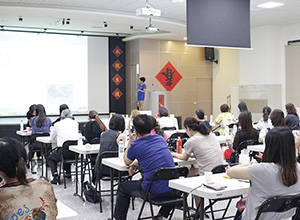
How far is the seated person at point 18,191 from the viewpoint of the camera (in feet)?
6.91

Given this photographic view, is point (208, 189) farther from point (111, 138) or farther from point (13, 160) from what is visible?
point (111, 138)

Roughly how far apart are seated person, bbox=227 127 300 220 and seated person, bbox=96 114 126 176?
255cm

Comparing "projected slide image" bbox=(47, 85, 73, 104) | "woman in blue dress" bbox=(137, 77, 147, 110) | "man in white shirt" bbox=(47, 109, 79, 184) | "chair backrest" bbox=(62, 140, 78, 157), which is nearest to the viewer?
"chair backrest" bbox=(62, 140, 78, 157)

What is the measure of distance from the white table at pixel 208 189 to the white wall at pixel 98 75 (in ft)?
37.6

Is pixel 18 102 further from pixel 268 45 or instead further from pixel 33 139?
pixel 268 45

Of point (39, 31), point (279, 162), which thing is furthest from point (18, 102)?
point (279, 162)

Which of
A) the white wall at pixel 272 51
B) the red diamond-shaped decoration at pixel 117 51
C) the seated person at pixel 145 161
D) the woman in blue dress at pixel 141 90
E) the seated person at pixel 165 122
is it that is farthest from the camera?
the red diamond-shaped decoration at pixel 117 51

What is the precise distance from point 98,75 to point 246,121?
9.47m

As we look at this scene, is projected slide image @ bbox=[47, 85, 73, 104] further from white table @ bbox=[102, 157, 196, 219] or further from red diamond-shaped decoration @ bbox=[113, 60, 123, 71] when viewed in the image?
white table @ bbox=[102, 157, 196, 219]

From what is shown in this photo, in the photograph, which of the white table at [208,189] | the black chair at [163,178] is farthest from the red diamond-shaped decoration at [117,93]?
the white table at [208,189]

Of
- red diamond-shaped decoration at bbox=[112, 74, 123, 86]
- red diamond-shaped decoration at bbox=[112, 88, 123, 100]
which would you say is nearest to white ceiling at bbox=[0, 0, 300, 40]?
red diamond-shaped decoration at bbox=[112, 74, 123, 86]

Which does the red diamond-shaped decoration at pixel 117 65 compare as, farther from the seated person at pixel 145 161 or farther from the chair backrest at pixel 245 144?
the seated person at pixel 145 161

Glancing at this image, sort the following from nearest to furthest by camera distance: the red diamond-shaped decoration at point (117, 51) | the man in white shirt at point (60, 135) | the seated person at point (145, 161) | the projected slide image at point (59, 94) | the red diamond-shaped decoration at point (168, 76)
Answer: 1. the seated person at point (145, 161)
2. the man in white shirt at point (60, 135)
3. the projected slide image at point (59, 94)
4. the red diamond-shaped decoration at point (168, 76)
5. the red diamond-shaped decoration at point (117, 51)

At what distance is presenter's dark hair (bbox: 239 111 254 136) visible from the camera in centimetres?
612
